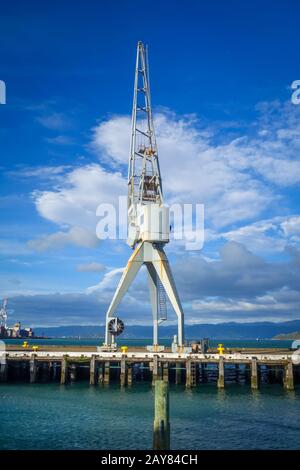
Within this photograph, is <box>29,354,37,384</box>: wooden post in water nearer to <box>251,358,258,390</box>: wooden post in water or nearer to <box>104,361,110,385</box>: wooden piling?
<box>104,361,110,385</box>: wooden piling

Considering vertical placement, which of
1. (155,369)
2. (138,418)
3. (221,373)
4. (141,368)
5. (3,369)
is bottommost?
(138,418)

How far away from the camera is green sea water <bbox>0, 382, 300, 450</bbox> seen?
28.7 meters

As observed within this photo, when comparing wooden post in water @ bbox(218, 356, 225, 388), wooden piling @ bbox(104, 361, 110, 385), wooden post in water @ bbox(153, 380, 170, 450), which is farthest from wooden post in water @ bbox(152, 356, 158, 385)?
wooden post in water @ bbox(153, 380, 170, 450)

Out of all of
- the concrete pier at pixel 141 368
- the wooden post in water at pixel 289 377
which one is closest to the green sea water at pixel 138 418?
the wooden post in water at pixel 289 377

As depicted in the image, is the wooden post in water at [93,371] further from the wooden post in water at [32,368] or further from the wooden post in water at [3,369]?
the wooden post in water at [3,369]

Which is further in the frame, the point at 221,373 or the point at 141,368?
the point at 141,368

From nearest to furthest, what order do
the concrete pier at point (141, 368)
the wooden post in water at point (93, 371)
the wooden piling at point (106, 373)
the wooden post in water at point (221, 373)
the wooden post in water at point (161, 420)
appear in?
the wooden post in water at point (161, 420) → the wooden post in water at point (221, 373) → the concrete pier at point (141, 368) → the wooden post in water at point (93, 371) → the wooden piling at point (106, 373)

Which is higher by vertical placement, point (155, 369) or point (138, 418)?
point (155, 369)

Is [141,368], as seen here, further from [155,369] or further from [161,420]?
[161,420]

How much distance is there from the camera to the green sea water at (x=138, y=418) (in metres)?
28.7

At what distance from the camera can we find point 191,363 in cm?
5194

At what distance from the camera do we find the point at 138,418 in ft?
116

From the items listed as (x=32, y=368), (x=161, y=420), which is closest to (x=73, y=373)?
(x=32, y=368)
